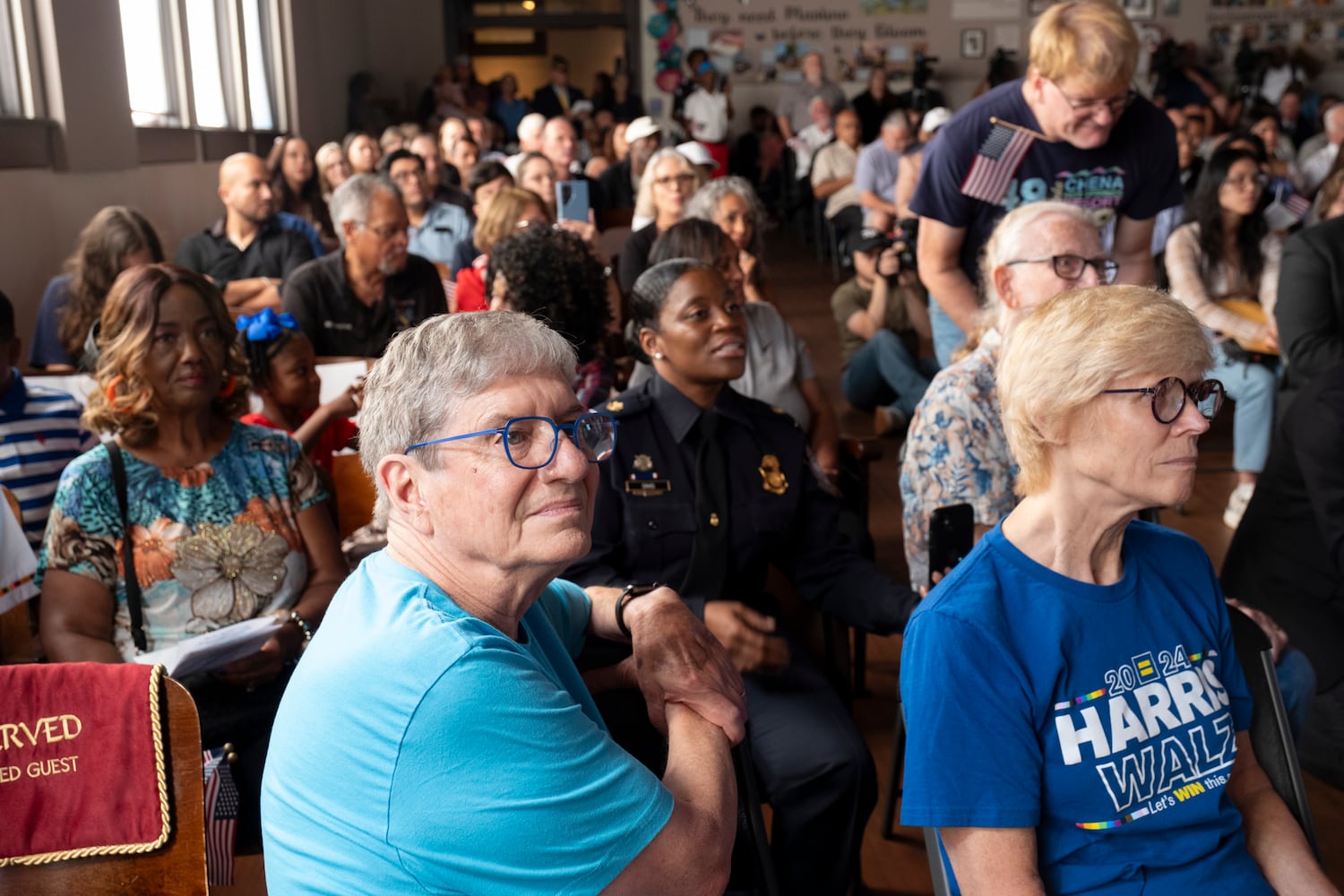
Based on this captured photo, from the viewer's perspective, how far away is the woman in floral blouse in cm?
210

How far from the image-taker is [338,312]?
4.12 metres

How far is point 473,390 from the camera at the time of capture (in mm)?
1217

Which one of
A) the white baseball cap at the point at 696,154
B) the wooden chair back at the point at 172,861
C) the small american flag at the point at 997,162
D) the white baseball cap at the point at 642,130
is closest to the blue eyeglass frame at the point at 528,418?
the wooden chair back at the point at 172,861

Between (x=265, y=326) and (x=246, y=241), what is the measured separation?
2.68m

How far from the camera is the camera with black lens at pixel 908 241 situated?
5.18m

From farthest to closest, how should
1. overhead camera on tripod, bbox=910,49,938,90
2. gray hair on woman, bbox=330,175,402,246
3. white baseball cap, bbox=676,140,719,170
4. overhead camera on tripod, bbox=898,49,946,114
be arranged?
overhead camera on tripod, bbox=910,49,938,90 < overhead camera on tripod, bbox=898,49,946,114 < white baseball cap, bbox=676,140,719,170 < gray hair on woman, bbox=330,175,402,246

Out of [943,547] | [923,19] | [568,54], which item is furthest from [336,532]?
[568,54]

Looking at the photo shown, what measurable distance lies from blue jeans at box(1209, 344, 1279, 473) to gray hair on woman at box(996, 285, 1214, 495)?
3550 millimetres

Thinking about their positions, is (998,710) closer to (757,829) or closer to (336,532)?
(757,829)

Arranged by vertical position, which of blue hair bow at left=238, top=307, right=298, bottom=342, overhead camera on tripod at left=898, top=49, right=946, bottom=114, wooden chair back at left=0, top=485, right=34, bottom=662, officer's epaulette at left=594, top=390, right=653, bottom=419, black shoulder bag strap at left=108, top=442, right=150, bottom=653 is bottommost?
wooden chair back at left=0, top=485, right=34, bottom=662

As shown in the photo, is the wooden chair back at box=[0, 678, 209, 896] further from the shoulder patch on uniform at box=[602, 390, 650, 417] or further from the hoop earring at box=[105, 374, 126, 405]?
the shoulder patch on uniform at box=[602, 390, 650, 417]

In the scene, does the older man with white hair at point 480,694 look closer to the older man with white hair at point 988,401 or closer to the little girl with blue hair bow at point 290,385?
the older man with white hair at point 988,401

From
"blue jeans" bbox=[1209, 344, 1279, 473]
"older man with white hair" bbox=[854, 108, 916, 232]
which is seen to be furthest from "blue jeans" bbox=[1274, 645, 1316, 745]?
"older man with white hair" bbox=[854, 108, 916, 232]

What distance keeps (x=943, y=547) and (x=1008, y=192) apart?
1449 millimetres
